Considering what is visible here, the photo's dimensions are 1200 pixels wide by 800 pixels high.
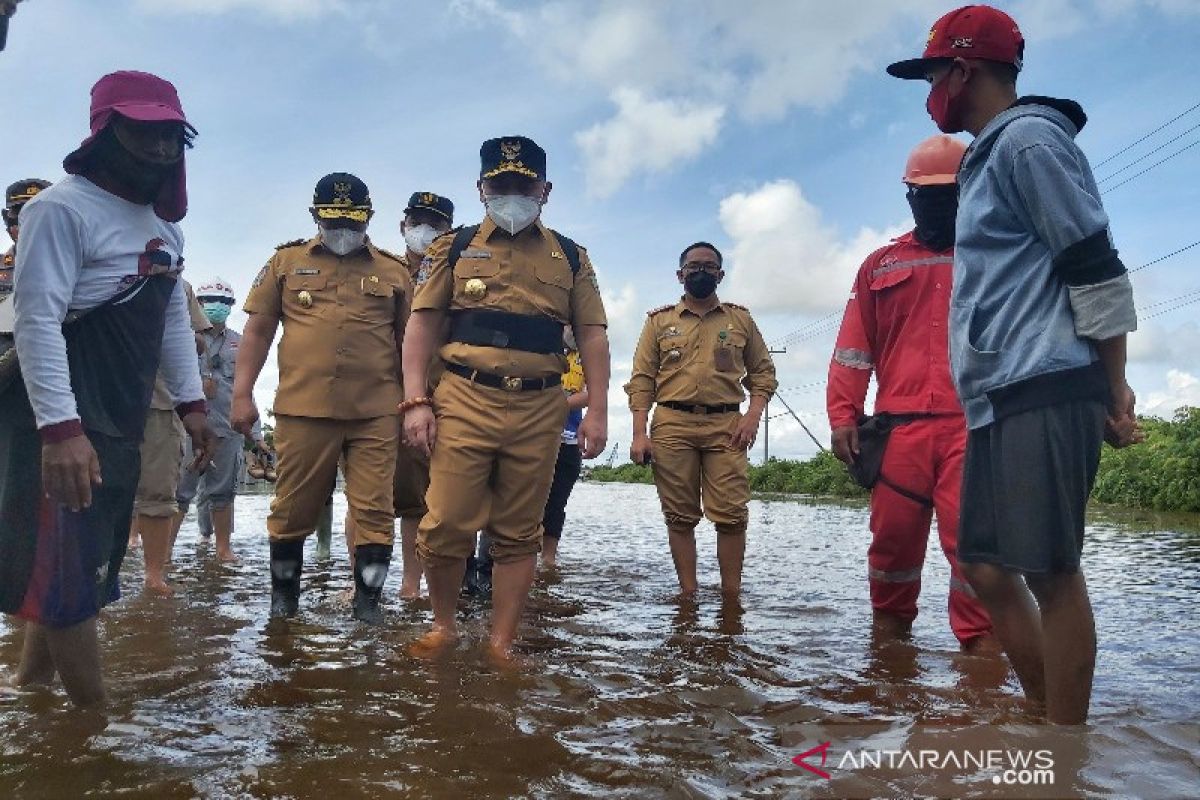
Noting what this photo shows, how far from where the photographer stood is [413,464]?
586 centimetres

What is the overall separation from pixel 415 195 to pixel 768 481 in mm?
27772

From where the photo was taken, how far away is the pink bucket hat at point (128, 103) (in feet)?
9.34

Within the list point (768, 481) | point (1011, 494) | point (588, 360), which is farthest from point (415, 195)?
point (768, 481)

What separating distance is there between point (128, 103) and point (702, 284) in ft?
13.8

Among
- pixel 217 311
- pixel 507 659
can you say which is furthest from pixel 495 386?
pixel 217 311

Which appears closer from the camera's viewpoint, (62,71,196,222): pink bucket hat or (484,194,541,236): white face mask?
(62,71,196,222): pink bucket hat

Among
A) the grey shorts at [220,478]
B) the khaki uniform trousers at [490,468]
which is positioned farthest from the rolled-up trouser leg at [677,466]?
the grey shorts at [220,478]

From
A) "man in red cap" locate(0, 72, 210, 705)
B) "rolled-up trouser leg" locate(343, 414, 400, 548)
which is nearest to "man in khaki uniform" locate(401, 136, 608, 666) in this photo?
"rolled-up trouser leg" locate(343, 414, 400, 548)

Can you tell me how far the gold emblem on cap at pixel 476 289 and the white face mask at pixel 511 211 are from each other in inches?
10.8

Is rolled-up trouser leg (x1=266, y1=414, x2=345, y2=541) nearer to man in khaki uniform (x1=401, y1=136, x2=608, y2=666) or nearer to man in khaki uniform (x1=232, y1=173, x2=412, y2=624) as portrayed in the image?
man in khaki uniform (x1=232, y1=173, x2=412, y2=624)

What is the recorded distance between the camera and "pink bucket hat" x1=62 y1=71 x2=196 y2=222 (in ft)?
9.34

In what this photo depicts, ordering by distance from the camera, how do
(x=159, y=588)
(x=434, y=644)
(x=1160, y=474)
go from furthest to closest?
(x=1160, y=474)
(x=159, y=588)
(x=434, y=644)

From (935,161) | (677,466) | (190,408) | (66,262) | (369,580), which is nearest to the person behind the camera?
(66,262)

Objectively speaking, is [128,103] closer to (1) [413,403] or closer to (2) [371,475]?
(1) [413,403]
